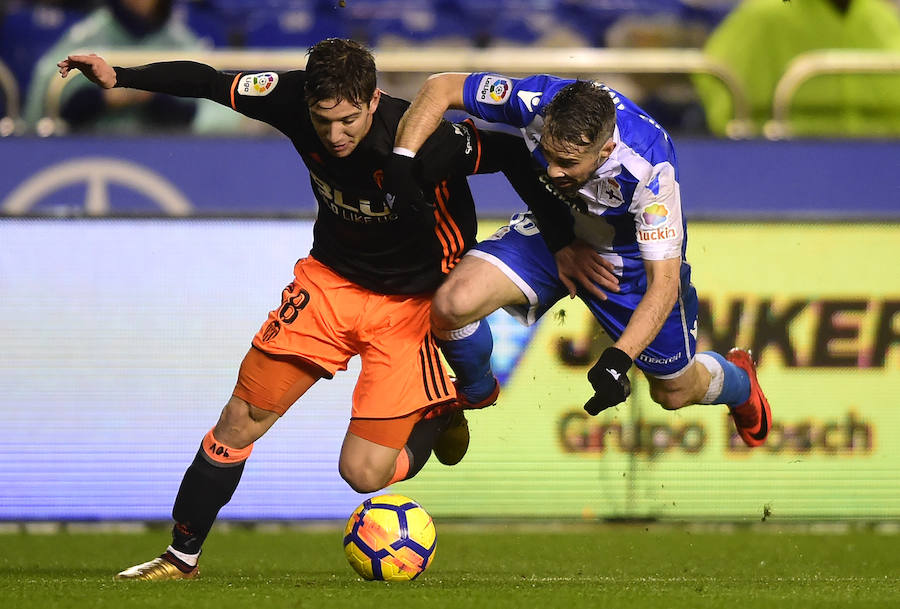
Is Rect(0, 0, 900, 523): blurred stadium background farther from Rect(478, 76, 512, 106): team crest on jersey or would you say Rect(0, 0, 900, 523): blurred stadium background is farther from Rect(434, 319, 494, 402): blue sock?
Rect(478, 76, 512, 106): team crest on jersey

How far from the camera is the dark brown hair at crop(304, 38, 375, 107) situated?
5203 mm

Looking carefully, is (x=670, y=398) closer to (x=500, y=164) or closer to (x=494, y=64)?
(x=500, y=164)

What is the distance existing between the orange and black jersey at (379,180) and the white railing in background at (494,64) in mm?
3072

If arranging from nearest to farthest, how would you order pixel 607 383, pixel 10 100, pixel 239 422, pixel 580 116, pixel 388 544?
pixel 607 383
pixel 580 116
pixel 388 544
pixel 239 422
pixel 10 100

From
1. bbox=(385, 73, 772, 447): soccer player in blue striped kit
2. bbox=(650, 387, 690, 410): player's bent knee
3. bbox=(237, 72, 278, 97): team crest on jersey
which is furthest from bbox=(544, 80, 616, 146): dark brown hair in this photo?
bbox=(650, 387, 690, 410): player's bent knee

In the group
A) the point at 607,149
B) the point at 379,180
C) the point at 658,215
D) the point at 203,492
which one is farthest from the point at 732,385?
the point at 203,492

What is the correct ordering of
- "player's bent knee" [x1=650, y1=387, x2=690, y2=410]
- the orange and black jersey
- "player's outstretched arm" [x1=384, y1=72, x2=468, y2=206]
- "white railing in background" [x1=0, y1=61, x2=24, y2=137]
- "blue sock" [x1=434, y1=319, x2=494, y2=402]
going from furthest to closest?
1. "white railing in background" [x1=0, y1=61, x2=24, y2=137]
2. "player's bent knee" [x1=650, y1=387, x2=690, y2=410]
3. "blue sock" [x1=434, y1=319, x2=494, y2=402]
4. the orange and black jersey
5. "player's outstretched arm" [x1=384, y1=72, x2=468, y2=206]

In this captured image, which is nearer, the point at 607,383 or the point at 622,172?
the point at 607,383

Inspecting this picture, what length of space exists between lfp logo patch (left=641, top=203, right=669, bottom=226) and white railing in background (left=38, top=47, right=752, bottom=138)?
3581mm

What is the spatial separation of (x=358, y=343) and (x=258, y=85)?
1.17m

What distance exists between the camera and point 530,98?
5621mm

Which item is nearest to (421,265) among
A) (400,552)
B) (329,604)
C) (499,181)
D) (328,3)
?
(400,552)

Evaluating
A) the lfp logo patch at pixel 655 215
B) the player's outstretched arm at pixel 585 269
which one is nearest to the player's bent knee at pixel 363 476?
the player's outstretched arm at pixel 585 269

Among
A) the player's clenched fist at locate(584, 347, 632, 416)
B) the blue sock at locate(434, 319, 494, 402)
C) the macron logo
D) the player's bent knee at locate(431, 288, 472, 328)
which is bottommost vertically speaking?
the blue sock at locate(434, 319, 494, 402)
